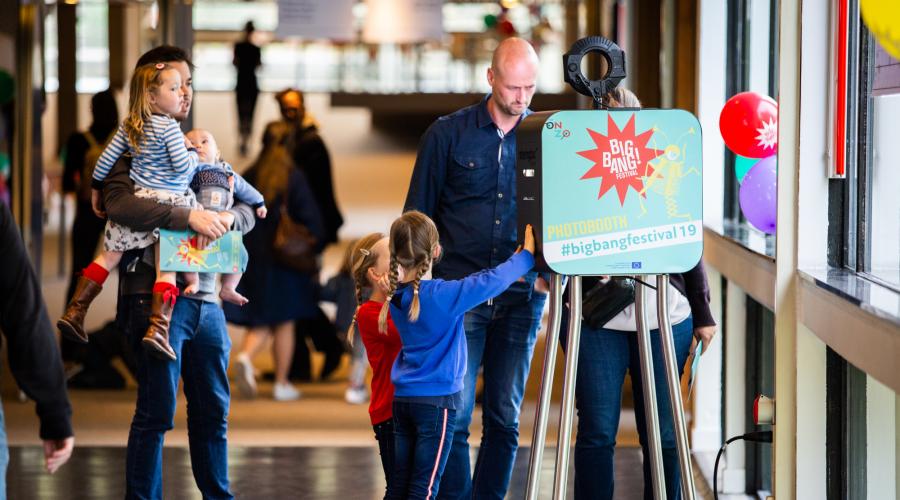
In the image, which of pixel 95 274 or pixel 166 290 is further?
pixel 95 274

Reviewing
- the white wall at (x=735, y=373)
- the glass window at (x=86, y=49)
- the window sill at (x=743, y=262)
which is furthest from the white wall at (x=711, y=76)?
the glass window at (x=86, y=49)

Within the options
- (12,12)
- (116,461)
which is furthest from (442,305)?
(12,12)

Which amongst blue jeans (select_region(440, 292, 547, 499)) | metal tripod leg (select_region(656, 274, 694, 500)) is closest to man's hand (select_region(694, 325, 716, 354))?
metal tripod leg (select_region(656, 274, 694, 500))

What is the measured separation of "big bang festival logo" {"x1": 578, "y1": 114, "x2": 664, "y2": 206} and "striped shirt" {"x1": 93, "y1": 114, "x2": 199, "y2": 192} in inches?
49.8

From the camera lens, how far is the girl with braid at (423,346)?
3.49 metres

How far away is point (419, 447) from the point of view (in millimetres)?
3580

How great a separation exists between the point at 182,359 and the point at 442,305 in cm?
102

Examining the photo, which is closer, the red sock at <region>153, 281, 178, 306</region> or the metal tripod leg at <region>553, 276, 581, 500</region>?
the metal tripod leg at <region>553, 276, 581, 500</region>

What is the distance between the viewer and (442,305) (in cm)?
350

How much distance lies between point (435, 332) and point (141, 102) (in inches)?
44.8

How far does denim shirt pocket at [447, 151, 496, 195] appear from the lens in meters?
4.10

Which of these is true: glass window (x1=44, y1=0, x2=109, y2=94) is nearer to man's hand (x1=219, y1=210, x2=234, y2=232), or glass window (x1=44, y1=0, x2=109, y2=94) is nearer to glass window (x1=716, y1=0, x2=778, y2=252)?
glass window (x1=716, y1=0, x2=778, y2=252)

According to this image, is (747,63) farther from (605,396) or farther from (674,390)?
(674,390)

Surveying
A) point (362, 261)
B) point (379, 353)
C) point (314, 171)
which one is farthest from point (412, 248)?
point (314, 171)
